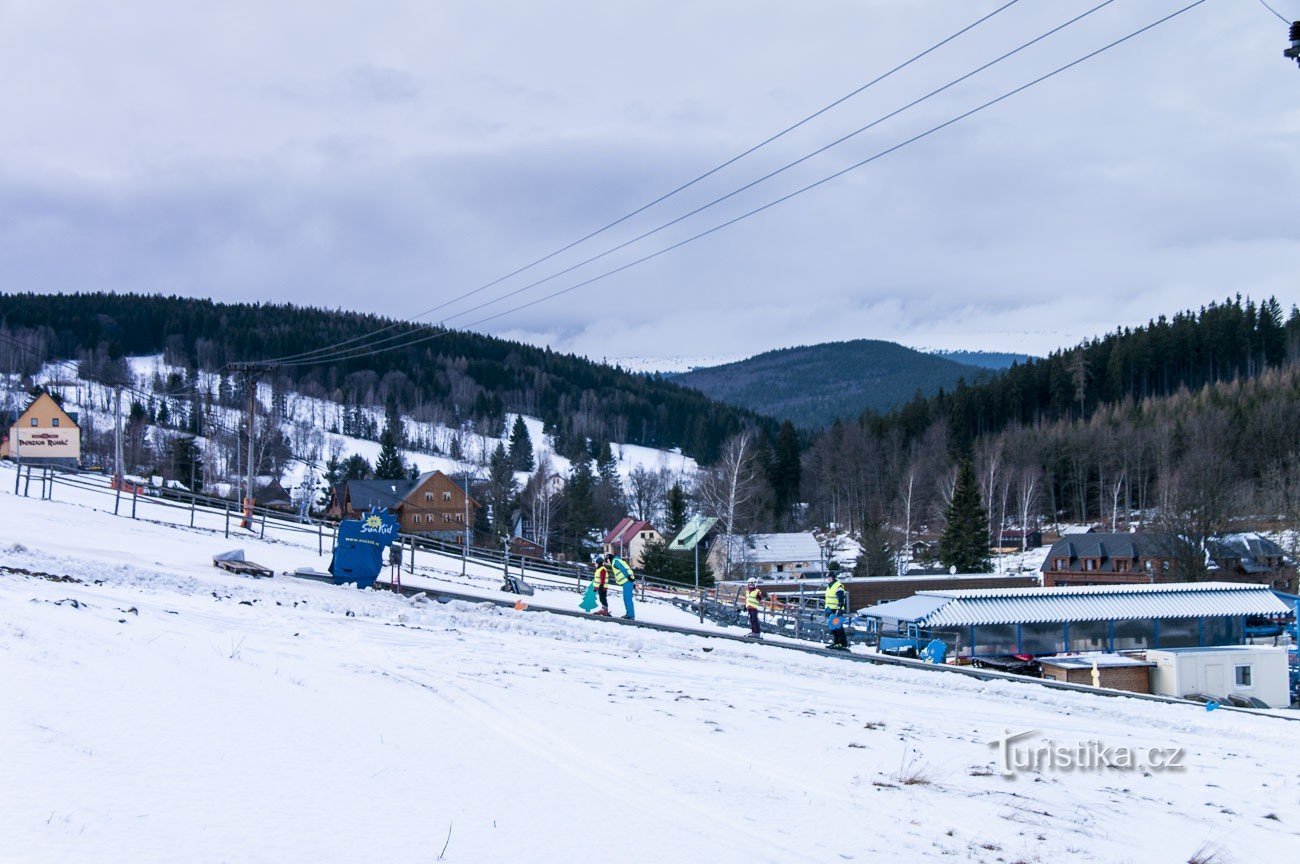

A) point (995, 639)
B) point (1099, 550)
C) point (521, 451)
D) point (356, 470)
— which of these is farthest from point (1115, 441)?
point (356, 470)

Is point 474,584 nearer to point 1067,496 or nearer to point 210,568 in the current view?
point 210,568

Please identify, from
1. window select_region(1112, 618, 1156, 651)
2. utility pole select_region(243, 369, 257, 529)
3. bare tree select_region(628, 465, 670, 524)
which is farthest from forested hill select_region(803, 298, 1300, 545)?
utility pole select_region(243, 369, 257, 529)

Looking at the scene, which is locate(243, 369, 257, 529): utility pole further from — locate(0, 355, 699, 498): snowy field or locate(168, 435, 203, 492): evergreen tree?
locate(0, 355, 699, 498): snowy field

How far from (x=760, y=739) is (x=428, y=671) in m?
4.35

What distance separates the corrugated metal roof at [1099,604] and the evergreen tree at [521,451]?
110m

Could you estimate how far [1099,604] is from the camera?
38.5m

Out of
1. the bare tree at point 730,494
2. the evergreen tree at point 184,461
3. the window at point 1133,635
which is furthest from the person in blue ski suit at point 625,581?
the evergreen tree at point 184,461

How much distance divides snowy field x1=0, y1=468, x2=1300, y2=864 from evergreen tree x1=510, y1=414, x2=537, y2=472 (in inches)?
5206

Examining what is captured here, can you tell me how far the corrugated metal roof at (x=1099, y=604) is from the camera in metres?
37.2

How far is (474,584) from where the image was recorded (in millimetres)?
32594

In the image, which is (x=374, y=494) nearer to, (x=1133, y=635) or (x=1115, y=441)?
(x=1133, y=635)

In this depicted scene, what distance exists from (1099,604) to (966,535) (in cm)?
3826

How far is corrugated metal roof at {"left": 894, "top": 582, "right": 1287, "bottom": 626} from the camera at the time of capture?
3722 cm

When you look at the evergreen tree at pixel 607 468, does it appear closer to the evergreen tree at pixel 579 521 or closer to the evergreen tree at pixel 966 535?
the evergreen tree at pixel 579 521
